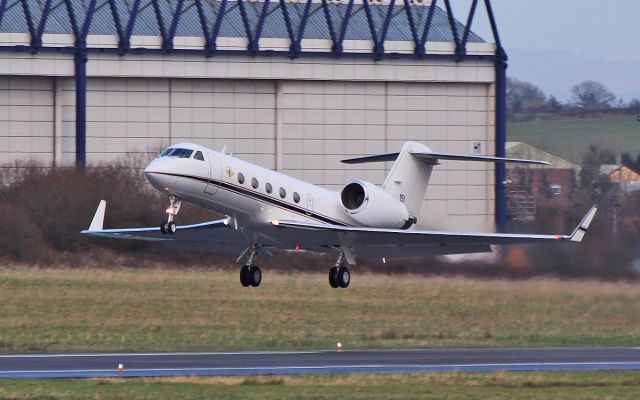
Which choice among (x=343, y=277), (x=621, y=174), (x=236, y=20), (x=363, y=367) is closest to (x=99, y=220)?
(x=343, y=277)

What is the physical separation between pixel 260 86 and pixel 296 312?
1412 cm

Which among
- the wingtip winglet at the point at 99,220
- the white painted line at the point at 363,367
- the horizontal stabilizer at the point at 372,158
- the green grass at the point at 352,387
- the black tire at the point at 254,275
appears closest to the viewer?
the green grass at the point at 352,387

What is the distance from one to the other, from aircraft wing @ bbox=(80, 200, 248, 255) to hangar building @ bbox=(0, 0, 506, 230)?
45.0ft

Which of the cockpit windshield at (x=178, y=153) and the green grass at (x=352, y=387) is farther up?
the cockpit windshield at (x=178, y=153)

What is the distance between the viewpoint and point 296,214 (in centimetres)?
3194

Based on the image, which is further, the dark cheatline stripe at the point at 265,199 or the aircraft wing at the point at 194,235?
the aircraft wing at the point at 194,235

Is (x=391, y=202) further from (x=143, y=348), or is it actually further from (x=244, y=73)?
(x=244, y=73)

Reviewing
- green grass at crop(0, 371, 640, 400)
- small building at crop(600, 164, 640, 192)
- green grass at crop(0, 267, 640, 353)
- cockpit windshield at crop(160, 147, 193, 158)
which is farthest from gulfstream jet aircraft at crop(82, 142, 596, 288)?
small building at crop(600, 164, 640, 192)

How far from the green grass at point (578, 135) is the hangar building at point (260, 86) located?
16.4m

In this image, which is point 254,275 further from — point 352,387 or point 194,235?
point 352,387

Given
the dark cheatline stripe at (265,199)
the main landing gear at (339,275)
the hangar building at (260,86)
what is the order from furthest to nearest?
the hangar building at (260,86), the main landing gear at (339,275), the dark cheatline stripe at (265,199)

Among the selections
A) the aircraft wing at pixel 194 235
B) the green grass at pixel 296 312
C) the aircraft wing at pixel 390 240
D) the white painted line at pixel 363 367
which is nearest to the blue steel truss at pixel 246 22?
the green grass at pixel 296 312

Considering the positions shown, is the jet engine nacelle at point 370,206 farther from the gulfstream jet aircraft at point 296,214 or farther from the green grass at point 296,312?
the green grass at point 296,312

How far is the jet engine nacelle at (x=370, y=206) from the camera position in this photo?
33125 mm
